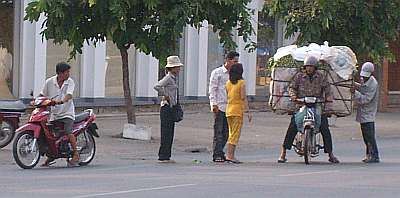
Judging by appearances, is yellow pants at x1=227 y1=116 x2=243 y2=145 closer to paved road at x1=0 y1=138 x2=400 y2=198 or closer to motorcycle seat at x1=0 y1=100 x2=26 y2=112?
paved road at x1=0 y1=138 x2=400 y2=198

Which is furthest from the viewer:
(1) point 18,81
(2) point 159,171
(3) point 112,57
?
(3) point 112,57

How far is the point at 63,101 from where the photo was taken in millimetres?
16203

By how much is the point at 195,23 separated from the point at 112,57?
8431 mm

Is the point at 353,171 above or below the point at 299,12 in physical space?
below

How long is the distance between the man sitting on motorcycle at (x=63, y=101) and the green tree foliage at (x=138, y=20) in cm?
343

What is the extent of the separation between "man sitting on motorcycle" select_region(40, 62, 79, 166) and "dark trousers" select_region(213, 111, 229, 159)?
2472mm

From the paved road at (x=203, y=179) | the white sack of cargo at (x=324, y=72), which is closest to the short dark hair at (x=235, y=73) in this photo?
the white sack of cargo at (x=324, y=72)

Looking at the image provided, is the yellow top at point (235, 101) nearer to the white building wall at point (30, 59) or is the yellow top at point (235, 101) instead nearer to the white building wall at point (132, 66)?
the white building wall at point (132, 66)

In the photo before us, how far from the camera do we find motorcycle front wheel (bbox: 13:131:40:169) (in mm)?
15914

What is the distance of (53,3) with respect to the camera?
65.5 feet

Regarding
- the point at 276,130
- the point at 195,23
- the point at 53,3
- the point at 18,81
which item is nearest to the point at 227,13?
the point at 195,23

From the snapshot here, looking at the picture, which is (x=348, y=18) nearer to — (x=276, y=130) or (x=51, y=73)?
(x=276, y=130)

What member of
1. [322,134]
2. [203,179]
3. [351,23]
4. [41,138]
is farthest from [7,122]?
[351,23]

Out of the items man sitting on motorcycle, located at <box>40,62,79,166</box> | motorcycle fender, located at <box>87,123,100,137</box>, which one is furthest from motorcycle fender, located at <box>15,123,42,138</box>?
motorcycle fender, located at <box>87,123,100,137</box>
